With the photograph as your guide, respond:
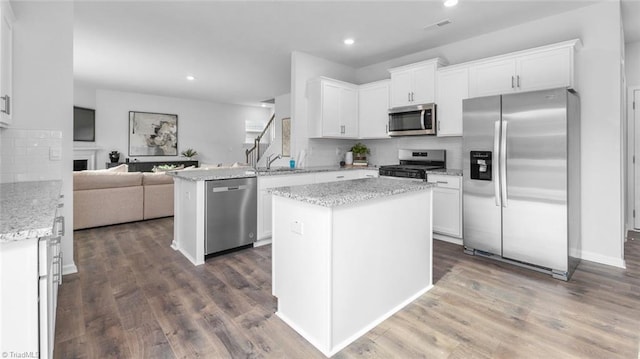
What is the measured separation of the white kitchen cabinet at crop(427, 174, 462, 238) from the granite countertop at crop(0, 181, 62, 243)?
352 cm

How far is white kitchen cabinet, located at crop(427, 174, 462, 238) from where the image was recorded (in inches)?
148

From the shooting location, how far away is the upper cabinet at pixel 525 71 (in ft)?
10.4

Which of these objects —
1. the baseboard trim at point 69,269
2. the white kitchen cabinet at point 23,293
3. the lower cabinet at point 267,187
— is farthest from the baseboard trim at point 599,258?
the baseboard trim at point 69,269

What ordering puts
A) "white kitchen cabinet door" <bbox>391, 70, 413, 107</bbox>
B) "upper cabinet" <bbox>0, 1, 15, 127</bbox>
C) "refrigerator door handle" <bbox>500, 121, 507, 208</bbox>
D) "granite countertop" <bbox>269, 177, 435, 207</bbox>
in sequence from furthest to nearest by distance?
1. "white kitchen cabinet door" <bbox>391, 70, 413, 107</bbox>
2. "refrigerator door handle" <bbox>500, 121, 507, 208</bbox>
3. "upper cabinet" <bbox>0, 1, 15, 127</bbox>
4. "granite countertop" <bbox>269, 177, 435, 207</bbox>

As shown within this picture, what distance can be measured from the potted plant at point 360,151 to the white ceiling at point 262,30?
4.57ft

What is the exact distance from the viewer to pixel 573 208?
299 cm

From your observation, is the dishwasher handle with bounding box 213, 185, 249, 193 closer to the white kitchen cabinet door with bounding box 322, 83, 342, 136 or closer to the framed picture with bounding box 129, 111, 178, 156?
the white kitchen cabinet door with bounding box 322, 83, 342, 136

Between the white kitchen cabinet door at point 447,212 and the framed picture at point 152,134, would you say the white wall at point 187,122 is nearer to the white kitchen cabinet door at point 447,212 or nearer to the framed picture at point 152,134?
the framed picture at point 152,134

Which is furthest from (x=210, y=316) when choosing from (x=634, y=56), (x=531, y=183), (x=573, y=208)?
(x=634, y=56)

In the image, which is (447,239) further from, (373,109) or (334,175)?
(373,109)

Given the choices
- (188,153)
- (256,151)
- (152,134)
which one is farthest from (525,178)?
(152,134)

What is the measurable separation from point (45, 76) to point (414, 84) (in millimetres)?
4074

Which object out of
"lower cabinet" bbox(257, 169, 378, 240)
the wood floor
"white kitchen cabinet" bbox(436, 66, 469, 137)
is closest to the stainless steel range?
"white kitchen cabinet" bbox(436, 66, 469, 137)

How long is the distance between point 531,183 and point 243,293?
2.83 meters
